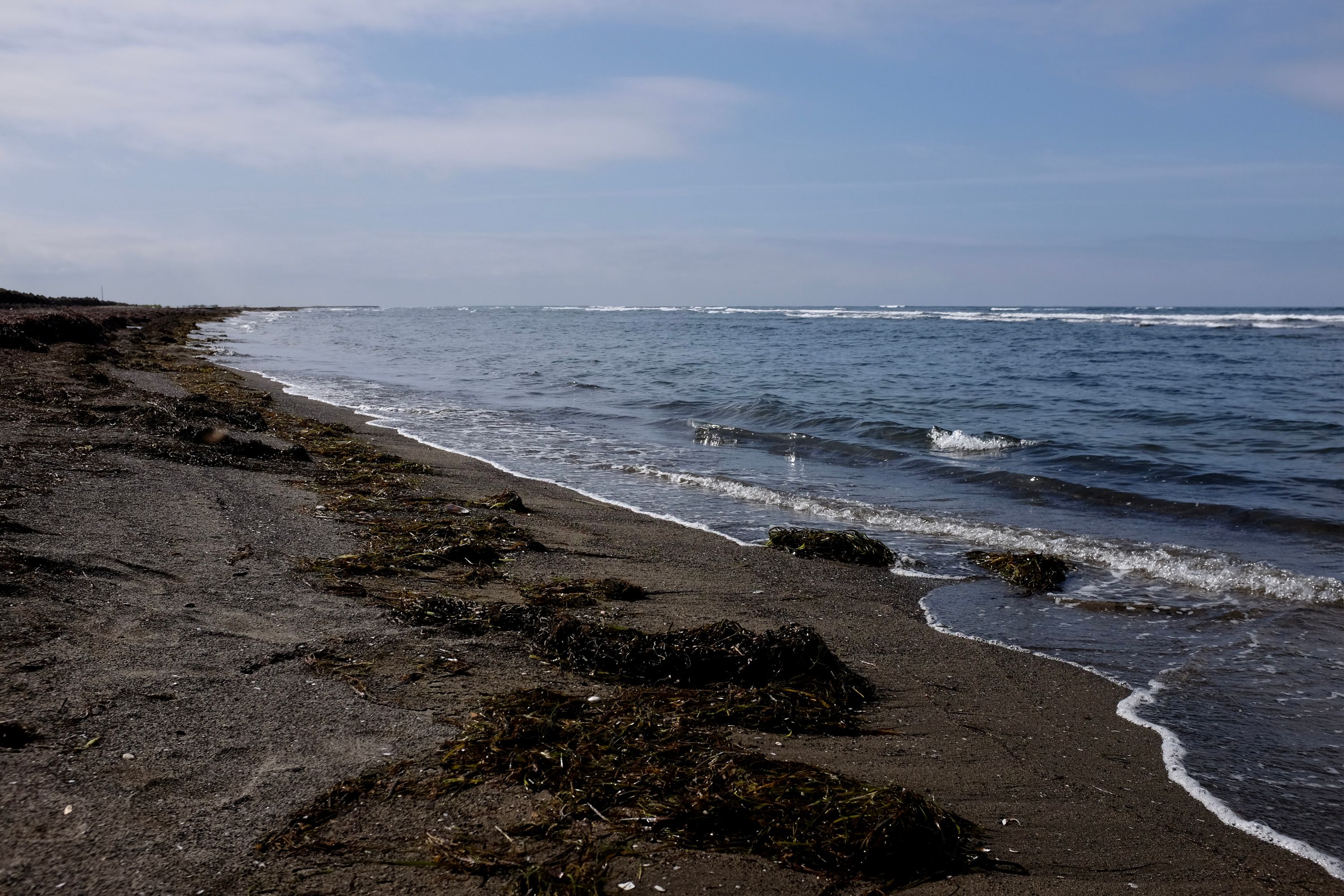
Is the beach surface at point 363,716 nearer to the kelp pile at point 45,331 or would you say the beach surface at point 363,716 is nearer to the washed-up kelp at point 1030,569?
the washed-up kelp at point 1030,569

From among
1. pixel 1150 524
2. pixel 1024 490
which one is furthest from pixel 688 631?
pixel 1024 490

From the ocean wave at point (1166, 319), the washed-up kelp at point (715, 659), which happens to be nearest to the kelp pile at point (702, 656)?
the washed-up kelp at point (715, 659)

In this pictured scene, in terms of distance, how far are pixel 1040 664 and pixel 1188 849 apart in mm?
1999

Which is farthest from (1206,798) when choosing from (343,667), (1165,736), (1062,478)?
(1062,478)

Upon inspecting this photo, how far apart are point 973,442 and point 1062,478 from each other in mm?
2550

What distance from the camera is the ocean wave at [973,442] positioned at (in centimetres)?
1348

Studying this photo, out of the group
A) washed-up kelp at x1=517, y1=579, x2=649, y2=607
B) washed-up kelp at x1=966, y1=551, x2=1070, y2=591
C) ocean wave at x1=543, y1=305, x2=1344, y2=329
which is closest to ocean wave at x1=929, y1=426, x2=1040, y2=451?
washed-up kelp at x1=966, y1=551, x2=1070, y2=591

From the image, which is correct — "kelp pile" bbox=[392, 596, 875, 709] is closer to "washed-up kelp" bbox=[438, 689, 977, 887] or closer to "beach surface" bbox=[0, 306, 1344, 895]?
"beach surface" bbox=[0, 306, 1344, 895]

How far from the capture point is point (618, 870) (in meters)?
2.71

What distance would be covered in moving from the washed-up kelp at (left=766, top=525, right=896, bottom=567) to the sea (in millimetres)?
227

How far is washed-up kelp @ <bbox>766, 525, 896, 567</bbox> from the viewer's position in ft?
24.3

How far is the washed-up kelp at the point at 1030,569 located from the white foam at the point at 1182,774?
4.67 ft

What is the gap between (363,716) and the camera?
3.58m

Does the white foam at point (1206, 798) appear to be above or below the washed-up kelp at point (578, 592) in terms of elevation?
below
